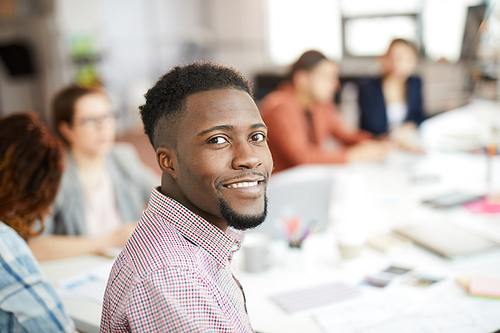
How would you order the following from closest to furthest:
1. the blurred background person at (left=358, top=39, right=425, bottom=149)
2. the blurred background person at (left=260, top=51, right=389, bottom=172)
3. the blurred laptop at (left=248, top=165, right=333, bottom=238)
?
the blurred laptop at (left=248, top=165, right=333, bottom=238) < the blurred background person at (left=260, top=51, right=389, bottom=172) < the blurred background person at (left=358, top=39, right=425, bottom=149)

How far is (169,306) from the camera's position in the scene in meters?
0.66

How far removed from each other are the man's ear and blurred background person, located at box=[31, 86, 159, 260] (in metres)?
1.16

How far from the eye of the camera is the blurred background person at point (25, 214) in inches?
37.0

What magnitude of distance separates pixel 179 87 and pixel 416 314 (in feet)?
2.55

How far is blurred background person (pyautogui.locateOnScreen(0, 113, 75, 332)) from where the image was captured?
0.94m

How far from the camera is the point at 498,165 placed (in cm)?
230

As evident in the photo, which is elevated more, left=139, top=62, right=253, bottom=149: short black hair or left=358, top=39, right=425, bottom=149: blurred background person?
left=139, top=62, right=253, bottom=149: short black hair

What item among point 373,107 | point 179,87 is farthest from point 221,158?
point 373,107

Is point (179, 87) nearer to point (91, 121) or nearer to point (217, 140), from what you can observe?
point (217, 140)

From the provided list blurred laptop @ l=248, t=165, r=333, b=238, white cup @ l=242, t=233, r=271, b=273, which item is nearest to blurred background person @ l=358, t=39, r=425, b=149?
blurred laptop @ l=248, t=165, r=333, b=238

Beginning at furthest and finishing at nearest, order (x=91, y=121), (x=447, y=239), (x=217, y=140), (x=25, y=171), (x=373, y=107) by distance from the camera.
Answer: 1. (x=373, y=107)
2. (x=91, y=121)
3. (x=447, y=239)
4. (x=25, y=171)
5. (x=217, y=140)

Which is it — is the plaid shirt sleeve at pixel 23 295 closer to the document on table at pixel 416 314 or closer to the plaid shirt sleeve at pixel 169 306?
the plaid shirt sleeve at pixel 169 306

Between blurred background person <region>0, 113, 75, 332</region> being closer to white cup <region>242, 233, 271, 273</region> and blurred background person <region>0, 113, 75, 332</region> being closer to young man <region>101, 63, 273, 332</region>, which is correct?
young man <region>101, 63, 273, 332</region>

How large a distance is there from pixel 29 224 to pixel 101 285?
27 cm
